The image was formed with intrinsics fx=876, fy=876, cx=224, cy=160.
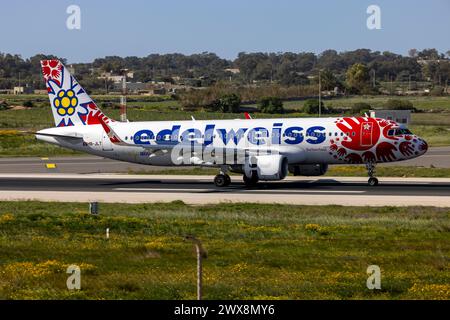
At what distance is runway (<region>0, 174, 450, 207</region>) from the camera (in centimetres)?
5053

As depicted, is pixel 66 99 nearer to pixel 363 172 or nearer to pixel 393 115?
pixel 363 172

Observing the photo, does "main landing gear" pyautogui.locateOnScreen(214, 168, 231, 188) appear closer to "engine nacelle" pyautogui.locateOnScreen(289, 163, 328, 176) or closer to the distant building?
"engine nacelle" pyautogui.locateOnScreen(289, 163, 328, 176)

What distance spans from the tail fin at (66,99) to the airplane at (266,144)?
2114mm

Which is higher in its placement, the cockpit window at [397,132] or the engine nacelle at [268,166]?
the cockpit window at [397,132]

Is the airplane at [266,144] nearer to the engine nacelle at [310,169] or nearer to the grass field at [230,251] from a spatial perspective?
the engine nacelle at [310,169]

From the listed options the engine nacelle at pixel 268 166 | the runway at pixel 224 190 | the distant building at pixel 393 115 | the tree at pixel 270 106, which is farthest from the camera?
the tree at pixel 270 106

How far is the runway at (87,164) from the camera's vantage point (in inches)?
2955

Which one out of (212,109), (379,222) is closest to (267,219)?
(379,222)

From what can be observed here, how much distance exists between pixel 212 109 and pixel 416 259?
131m

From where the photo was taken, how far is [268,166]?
181 feet

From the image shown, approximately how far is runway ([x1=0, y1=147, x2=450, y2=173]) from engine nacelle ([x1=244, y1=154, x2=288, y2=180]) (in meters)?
18.3

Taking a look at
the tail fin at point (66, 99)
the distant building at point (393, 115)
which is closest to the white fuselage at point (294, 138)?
the tail fin at point (66, 99)

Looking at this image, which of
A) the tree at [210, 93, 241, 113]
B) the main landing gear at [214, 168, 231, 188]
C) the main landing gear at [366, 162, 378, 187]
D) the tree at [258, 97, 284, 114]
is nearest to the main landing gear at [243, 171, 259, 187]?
the main landing gear at [214, 168, 231, 188]

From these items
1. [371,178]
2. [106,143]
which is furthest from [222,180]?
[371,178]
